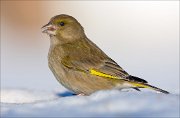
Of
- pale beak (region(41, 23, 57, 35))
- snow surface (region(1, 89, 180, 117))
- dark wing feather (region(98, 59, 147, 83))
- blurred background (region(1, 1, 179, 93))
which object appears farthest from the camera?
blurred background (region(1, 1, 179, 93))

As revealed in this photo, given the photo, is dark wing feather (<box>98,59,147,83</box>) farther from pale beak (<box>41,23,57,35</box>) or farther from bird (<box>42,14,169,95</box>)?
pale beak (<box>41,23,57,35</box>)

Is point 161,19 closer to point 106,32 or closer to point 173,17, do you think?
point 173,17

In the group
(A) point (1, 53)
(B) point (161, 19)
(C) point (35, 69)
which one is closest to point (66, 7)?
(B) point (161, 19)

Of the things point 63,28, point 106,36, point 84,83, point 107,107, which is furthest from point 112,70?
point 106,36

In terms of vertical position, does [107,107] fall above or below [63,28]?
below

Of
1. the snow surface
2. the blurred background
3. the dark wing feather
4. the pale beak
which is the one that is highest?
the blurred background

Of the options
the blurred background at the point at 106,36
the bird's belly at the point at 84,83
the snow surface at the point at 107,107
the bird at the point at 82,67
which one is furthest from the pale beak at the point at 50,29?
the snow surface at the point at 107,107

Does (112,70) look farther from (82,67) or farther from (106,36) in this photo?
(106,36)

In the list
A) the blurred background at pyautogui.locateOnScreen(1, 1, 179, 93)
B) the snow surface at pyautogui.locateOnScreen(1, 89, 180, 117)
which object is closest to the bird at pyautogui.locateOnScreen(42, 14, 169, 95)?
the snow surface at pyautogui.locateOnScreen(1, 89, 180, 117)
